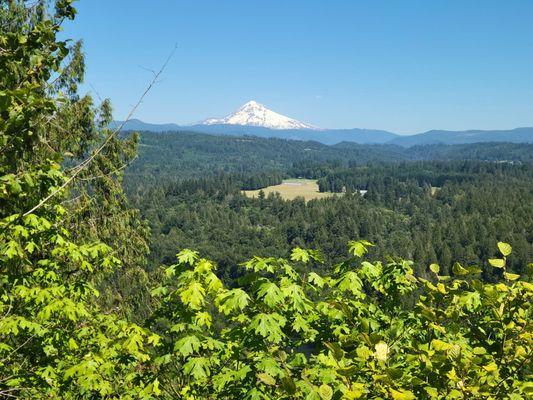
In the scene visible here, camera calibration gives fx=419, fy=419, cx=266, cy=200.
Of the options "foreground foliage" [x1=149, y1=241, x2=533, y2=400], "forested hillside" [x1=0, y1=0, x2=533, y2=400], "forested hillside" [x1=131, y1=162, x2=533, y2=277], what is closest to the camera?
"foreground foliage" [x1=149, y1=241, x2=533, y2=400]

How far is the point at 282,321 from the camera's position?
5.13 metres

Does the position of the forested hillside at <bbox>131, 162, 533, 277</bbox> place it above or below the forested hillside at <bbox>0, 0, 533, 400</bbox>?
below

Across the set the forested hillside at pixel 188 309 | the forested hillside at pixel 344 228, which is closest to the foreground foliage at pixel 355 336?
the forested hillside at pixel 188 309

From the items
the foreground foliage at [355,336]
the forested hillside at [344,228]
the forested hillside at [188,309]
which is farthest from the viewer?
the forested hillside at [344,228]

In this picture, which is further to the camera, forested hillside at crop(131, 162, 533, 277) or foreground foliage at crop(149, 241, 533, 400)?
forested hillside at crop(131, 162, 533, 277)

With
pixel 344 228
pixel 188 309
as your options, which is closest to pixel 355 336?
pixel 188 309

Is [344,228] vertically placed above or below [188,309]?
below

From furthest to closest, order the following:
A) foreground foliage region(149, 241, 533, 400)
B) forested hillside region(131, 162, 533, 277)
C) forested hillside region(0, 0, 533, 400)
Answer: forested hillside region(131, 162, 533, 277)
forested hillside region(0, 0, 533, 400)
foreground foliage region(149, 241, 533, 400)

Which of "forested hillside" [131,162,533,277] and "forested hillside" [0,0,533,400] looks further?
"forested hillside" [131,162,533,277]

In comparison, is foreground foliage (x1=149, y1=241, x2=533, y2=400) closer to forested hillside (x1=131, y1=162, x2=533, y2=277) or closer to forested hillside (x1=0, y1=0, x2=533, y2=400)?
forested hillside (x1=0, y1=0, x2=533, y2=400)

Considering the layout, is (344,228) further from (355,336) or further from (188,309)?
(355,336)

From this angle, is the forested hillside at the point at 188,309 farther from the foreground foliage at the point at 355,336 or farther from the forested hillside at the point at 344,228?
the forested hillside at the point at 344,228

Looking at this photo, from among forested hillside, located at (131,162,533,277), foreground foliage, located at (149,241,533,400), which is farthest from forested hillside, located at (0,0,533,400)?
forested hillside, located at (131,162,533,277)

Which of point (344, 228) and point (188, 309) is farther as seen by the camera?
point (344, 228)
